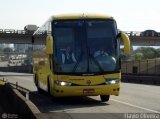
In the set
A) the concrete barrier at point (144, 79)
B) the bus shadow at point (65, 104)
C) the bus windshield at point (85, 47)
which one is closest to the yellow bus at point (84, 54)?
the bus windshield at point (85, 47)

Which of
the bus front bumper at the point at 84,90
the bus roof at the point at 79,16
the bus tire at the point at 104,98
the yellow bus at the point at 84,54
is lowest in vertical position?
the bus tire at the point at 104,98

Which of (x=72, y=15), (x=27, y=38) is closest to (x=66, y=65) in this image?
(x=72, y=15)

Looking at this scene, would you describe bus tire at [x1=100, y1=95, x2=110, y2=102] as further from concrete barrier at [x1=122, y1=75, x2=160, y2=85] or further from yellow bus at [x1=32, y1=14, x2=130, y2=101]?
concrete barrier at [x1=122, y1=75, x2=160, y2=85]

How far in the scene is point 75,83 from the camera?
61.5 feet

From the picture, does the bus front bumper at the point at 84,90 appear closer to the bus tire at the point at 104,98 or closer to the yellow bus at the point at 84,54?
the yellow bus at the point at 84,54

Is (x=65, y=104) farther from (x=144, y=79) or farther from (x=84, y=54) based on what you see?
(x=144, y=79)

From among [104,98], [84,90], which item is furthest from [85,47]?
[104,98]

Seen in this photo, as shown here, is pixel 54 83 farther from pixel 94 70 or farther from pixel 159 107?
pixel 159 107

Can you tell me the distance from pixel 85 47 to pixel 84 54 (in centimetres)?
26

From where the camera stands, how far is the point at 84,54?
19.0 metres

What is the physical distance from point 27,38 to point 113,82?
8250 centimetres

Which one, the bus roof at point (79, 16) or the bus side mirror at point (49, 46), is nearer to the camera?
the bus side mirror at point (49, 46)

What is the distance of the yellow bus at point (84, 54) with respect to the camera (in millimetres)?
18781

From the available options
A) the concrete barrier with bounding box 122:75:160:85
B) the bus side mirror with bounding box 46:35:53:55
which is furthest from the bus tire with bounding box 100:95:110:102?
the concrete barrier with bounding box 122:75:160:85
